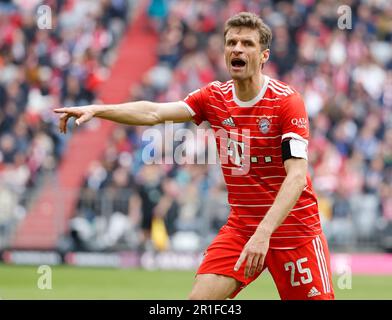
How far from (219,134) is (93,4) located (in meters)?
17.3

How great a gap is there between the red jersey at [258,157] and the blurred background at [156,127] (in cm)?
1078

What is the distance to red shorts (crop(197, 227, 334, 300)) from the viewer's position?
8195 millimetres

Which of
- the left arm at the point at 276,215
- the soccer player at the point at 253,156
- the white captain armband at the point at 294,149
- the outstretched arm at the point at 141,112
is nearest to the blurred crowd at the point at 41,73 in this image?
the outstretched arm at the point at 141,112

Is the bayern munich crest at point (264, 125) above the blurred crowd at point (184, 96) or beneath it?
beneath

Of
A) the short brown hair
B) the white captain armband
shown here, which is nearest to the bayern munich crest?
the white captain armband

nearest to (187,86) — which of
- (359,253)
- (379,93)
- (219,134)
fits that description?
(379,93)

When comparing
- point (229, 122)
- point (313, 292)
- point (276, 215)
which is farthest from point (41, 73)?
point (276, 215)

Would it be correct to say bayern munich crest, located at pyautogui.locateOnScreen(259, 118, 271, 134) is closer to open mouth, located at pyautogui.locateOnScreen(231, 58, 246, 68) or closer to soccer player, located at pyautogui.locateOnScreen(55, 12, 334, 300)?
soccer player, located at pyautogui.locateOnScreen(55, 12, 334, 300)

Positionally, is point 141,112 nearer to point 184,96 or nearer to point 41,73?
point 184,96

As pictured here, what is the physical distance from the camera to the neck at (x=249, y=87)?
8.25 metres

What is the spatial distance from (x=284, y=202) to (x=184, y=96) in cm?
1534

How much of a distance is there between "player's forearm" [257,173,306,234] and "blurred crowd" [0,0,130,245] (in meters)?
12.6

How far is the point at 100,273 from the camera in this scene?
1830 cm

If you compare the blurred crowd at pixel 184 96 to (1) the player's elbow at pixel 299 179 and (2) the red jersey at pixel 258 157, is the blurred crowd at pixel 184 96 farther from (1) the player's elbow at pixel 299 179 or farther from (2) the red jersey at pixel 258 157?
(1) the player's elbow at pixel 299 179
